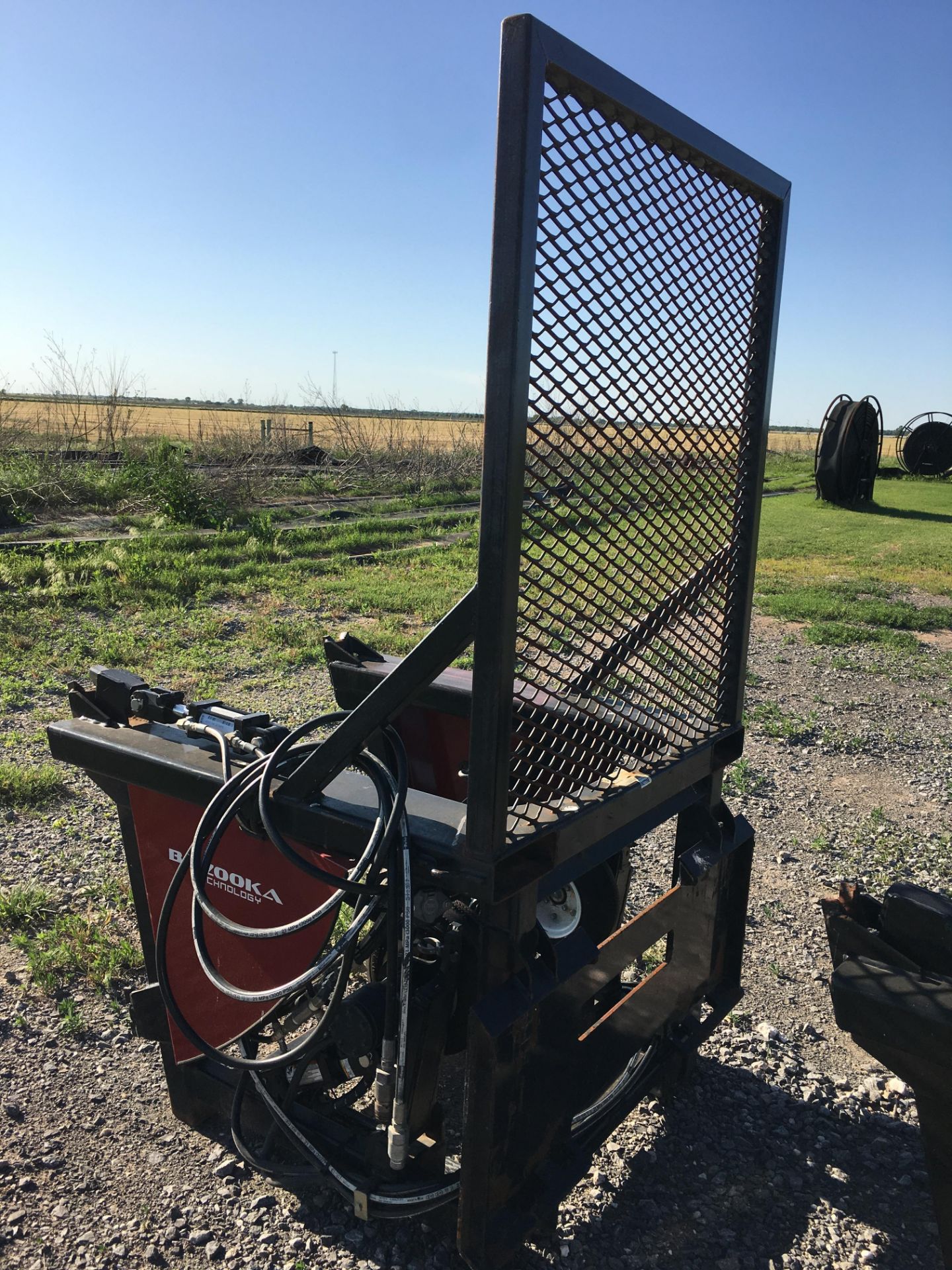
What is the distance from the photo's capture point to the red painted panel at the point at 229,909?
6.72 feet

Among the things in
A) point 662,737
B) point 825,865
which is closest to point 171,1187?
point 662,737

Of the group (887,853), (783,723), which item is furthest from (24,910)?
(783,723)

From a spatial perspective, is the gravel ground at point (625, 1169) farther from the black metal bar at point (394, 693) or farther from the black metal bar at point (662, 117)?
the black metal bar at point (662, 117)

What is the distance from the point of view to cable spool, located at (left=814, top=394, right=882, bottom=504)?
18.3 meters

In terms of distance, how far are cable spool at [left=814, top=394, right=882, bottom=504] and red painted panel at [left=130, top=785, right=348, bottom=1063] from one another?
18.0 meters

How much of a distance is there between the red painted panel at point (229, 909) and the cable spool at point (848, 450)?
59.2 ft

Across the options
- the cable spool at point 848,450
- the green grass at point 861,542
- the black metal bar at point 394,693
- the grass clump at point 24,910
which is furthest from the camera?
the cable spool at point 848,450

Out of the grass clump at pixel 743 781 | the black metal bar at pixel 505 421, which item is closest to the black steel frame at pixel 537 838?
the black metal bar at pixel 505 421

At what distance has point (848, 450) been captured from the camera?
60.9 ft

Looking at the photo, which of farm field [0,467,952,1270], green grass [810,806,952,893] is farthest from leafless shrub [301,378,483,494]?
green grass [810,806,952,893]

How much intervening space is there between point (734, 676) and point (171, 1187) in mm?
1844

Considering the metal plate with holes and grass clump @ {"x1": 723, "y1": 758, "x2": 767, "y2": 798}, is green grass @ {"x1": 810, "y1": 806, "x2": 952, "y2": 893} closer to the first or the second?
grass clump @ {"x1": 723, "y1": 758, "x2": 767, "y2": 798}

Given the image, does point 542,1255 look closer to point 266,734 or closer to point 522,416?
point 266,734

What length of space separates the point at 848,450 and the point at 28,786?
57.7ft
